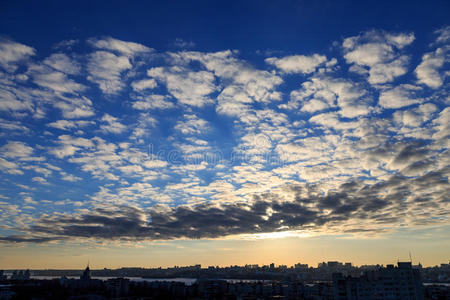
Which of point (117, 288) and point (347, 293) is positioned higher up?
point (347, 293)

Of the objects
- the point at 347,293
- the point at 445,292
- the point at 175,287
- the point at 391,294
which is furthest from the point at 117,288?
the point at 445,292

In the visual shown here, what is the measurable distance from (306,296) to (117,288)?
86339mm

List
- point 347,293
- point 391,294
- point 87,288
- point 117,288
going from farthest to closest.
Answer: point 87,288, point 117,288, point 347,293, point 391,294

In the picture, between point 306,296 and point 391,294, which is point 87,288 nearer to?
point 306,296

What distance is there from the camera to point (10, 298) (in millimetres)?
120375

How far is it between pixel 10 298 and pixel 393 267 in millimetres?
139448

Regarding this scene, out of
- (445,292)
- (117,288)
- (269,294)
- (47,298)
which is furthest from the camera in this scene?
(117,288)

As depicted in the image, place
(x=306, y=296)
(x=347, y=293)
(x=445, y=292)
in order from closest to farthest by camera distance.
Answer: (x=347, y=293) → (x=445, y=292) → (x=306, y=296)

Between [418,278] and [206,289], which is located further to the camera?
[206,289]

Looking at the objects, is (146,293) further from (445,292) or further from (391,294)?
(445,292)

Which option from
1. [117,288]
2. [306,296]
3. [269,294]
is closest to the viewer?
[306,296]

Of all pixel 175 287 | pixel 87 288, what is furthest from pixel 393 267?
pixel 87 288

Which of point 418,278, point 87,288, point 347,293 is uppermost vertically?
point 418,278

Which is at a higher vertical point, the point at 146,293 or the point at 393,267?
the point at 393,267
